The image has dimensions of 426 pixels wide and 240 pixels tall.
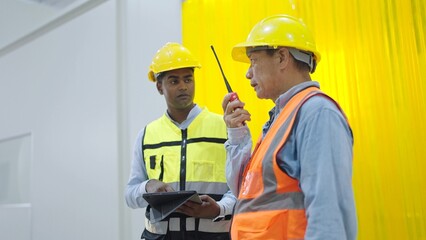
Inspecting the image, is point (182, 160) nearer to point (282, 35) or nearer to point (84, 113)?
point (282, 35)

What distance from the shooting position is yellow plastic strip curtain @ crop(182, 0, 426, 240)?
75.2 inches

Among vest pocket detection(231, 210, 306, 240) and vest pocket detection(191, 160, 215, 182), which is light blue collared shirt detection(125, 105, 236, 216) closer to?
vest pocket detection(191, 160, 215, 182)

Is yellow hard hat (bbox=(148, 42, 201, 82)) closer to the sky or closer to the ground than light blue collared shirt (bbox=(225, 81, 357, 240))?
closer to the sky

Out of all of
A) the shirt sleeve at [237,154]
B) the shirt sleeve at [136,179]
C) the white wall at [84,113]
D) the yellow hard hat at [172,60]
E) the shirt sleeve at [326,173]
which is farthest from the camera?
the white wall at [84,113]

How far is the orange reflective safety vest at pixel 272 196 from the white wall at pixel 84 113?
5.96 ft

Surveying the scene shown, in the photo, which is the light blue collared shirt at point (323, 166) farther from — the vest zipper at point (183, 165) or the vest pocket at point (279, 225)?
the vest zipper at point (183, 165)

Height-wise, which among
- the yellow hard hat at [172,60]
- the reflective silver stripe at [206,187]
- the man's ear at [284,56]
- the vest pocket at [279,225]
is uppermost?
the yellow hard hat at [172,60]

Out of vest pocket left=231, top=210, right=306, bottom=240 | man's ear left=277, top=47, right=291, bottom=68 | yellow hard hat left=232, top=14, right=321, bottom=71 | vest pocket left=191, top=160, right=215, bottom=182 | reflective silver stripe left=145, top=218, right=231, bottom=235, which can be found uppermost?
yellow hard hat left=232, top=14, right=321, bottom=71

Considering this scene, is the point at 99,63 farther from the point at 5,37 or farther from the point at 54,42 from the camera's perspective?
the point at 5,37

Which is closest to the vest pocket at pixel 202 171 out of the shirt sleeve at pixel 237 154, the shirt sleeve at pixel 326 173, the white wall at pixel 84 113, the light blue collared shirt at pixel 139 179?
the light blue collared shirt at pixel 139 179

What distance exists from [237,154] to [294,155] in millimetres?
339

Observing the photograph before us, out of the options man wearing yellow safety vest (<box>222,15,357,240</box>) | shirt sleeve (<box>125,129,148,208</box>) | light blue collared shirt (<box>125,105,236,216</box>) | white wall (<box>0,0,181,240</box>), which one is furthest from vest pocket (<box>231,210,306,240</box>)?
white wall (<box>0,0,181,240</box>)

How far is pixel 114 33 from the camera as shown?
10.6ft

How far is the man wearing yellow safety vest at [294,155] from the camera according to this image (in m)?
1.10
